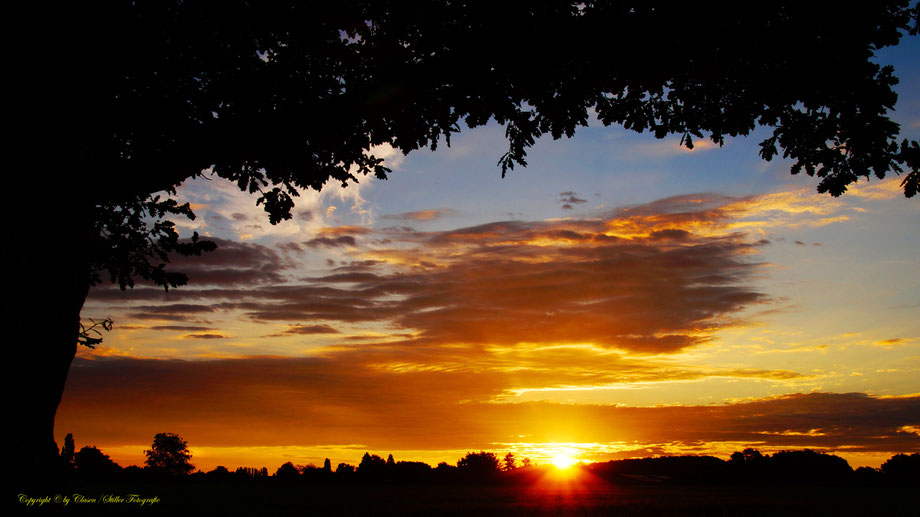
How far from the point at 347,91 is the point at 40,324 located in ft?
18.3

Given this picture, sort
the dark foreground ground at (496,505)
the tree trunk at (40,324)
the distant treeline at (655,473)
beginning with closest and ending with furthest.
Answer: the tree trunk at (40,324) < the dark foreground ground at (496,505) < the distant treeline at (655,473)

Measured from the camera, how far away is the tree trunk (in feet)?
20.9

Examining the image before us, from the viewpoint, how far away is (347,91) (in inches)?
383

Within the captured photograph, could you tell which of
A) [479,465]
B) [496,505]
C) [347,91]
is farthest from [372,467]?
[347,91]

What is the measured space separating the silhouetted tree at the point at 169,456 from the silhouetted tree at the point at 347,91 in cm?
13602

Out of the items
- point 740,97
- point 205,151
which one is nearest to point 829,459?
point 740,97

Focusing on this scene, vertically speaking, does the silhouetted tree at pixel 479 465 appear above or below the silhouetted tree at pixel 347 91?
below

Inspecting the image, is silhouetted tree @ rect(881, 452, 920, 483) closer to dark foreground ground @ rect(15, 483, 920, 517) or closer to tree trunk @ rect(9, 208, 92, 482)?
dark foreground ground @ rect(15, 483, 920, 517)

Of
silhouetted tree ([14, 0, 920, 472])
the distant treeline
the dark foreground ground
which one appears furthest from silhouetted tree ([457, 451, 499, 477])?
silhouetted tree ([14, 0, 920, 472])

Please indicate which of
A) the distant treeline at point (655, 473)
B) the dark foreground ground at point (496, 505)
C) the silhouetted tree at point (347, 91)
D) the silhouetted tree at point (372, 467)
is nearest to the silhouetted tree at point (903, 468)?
the distant treeline at point (655, 473)

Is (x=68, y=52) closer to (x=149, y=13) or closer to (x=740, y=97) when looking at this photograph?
(x=149, y=13)

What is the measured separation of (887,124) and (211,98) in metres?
11.7

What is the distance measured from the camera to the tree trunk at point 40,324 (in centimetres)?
636

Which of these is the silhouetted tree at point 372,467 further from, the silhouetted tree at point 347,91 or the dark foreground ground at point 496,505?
the silhouetted tree at point 347,91
